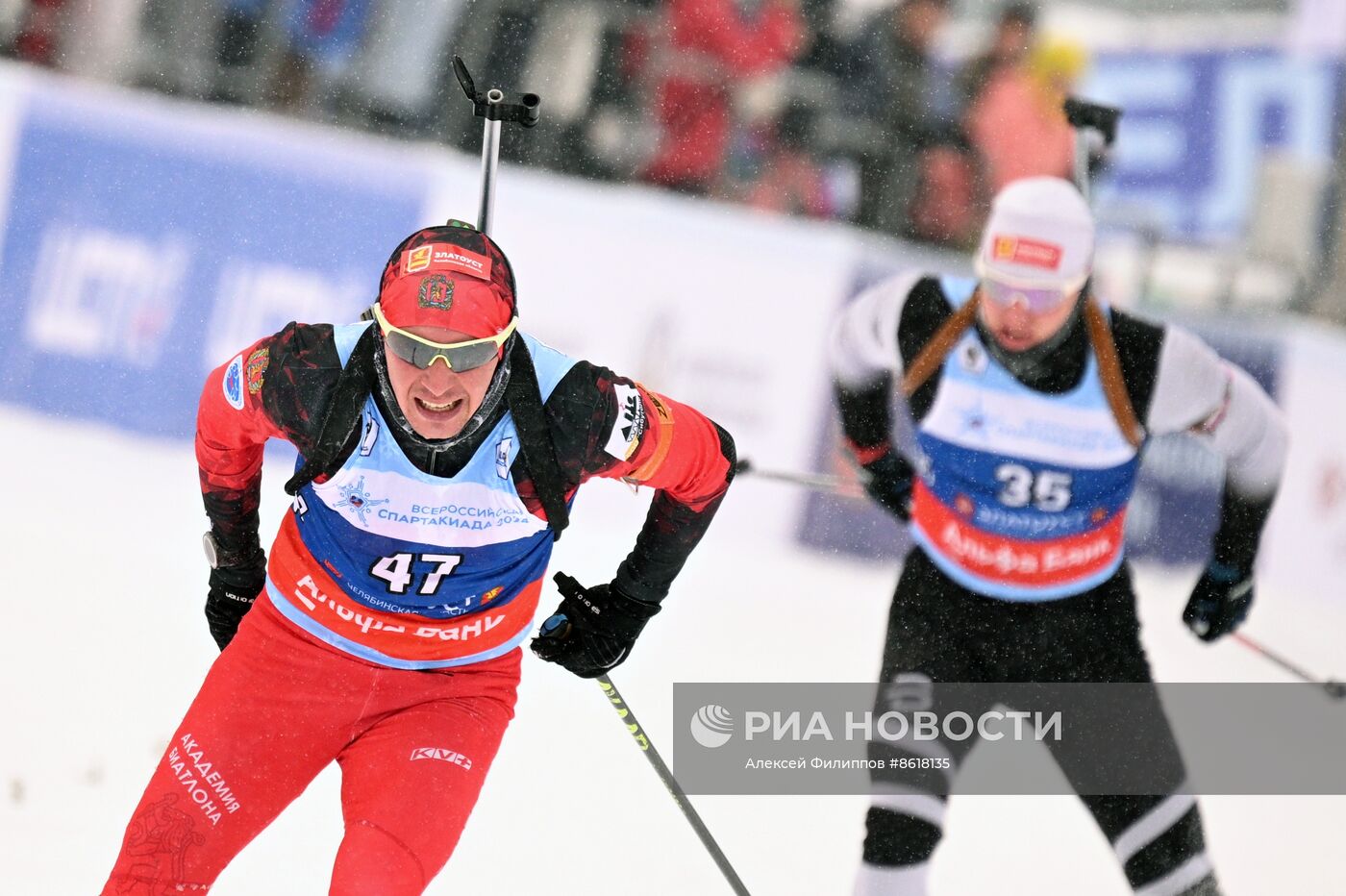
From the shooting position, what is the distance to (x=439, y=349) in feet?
9.34

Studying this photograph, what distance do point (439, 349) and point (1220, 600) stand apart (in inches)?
98.0

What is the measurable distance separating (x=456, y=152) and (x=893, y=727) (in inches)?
163

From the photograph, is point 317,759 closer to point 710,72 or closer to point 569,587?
point 569,587

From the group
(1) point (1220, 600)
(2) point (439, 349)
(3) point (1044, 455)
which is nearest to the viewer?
(2) point (439, 349)

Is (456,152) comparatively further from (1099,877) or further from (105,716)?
(1099,877)

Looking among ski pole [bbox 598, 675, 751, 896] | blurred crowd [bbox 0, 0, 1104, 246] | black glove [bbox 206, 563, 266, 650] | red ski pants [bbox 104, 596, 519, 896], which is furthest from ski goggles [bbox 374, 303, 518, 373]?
blurred crowd [bbox 0, 0, 1104, 246]

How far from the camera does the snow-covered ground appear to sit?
431 cm

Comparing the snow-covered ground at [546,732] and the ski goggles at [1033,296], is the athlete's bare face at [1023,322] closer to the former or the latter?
the ski goggles at [1033,296]

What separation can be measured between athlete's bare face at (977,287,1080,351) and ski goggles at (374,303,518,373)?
1641 mm

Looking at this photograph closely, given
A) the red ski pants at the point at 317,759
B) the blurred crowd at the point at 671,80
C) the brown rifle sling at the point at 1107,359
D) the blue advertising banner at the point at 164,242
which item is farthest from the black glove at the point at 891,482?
the blue advertising banner at the point at 164,242

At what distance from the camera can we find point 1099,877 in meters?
4.87

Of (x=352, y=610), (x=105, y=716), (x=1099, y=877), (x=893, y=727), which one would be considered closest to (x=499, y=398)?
(x=352, y=610)

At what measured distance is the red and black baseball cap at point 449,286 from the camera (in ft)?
9.40

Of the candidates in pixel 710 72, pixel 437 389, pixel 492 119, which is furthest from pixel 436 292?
pixel 710 72
